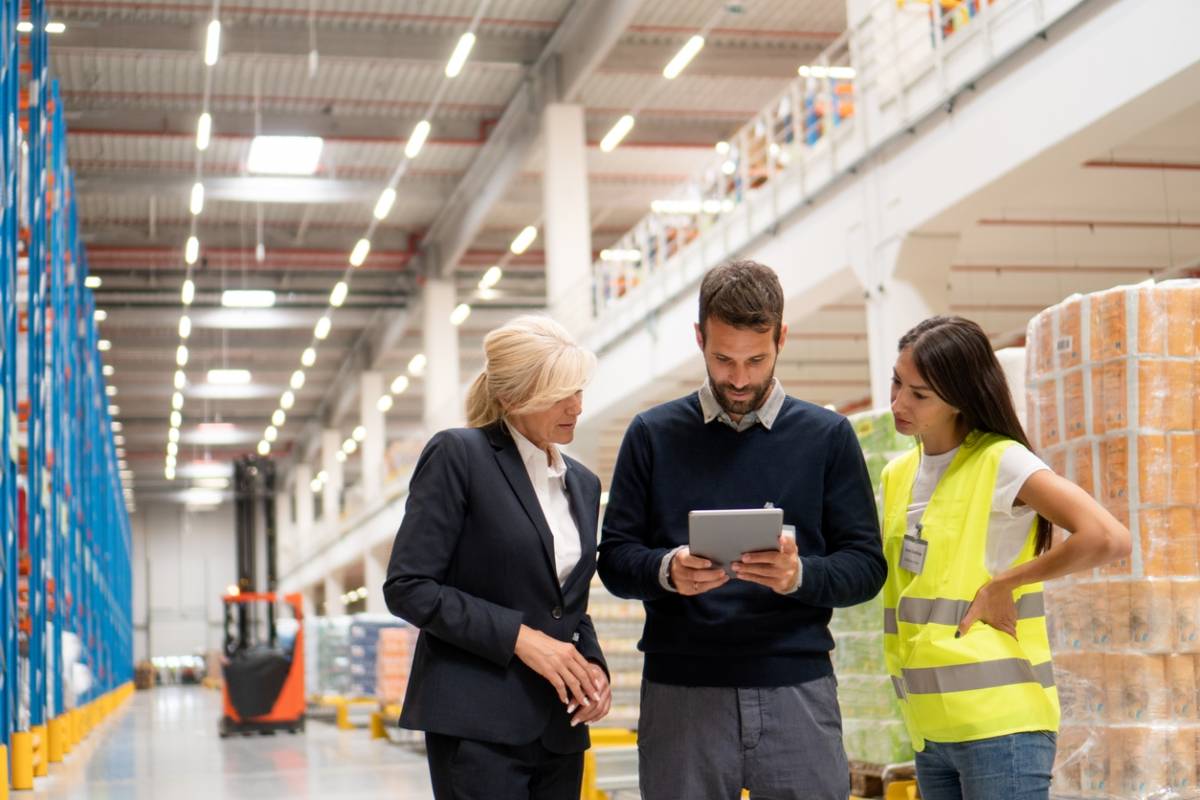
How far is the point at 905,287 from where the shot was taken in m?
13.8

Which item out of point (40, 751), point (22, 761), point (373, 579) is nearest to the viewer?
point (22, 761)

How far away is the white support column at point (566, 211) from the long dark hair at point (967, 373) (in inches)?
801

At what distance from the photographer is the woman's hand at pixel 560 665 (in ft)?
9.49

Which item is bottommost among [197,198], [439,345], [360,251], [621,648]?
[621,648]

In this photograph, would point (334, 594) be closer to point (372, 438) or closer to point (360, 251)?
point (372, 438)

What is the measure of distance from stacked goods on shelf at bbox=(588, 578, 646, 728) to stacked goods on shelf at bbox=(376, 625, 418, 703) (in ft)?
29.0

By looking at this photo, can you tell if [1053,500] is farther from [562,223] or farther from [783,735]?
[562,223]

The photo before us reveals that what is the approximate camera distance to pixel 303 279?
3381 centimetres

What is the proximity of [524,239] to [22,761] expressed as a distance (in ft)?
69.6

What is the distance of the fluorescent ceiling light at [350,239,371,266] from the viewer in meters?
30.8

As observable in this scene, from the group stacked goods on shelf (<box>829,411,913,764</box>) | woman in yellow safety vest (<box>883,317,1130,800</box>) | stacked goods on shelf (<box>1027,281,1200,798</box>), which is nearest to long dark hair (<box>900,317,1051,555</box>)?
woman in yellow safety vest (<box>883,317,1130,800</box>)

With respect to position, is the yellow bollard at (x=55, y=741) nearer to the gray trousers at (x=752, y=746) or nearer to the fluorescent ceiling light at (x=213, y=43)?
the fluorescent ceiling light at (x=213, y=43)

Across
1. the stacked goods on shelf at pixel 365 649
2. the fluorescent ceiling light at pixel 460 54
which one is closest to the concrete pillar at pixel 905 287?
the fluorescent ceiling light at pixel 460 54

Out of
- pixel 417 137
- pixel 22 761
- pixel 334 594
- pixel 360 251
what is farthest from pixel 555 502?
pixel 334 594
